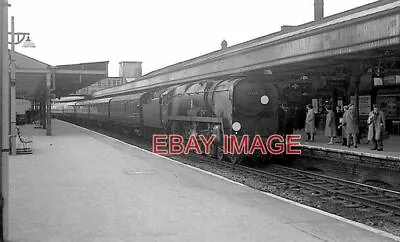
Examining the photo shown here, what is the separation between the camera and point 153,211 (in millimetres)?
7312

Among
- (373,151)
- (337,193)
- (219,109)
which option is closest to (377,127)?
(373,151)

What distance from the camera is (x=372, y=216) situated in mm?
8305

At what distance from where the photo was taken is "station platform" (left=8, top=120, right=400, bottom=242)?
6004 millimetres

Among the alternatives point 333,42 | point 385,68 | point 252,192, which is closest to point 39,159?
point 252,192

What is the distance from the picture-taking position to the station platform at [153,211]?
6004 mm

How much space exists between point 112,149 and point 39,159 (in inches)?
148

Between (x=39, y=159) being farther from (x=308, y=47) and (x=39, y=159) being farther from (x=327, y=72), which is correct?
(x=327, y=72)

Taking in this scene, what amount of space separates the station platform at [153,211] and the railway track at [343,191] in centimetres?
172

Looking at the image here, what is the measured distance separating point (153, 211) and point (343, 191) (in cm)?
513

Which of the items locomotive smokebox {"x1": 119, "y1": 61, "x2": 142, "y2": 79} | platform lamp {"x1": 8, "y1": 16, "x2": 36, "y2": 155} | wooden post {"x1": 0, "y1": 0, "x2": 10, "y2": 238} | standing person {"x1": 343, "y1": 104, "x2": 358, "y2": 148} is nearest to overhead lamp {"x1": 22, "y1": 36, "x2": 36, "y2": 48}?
platform lamp {"x1": 8, "y1": 16, "x2": 36, "y2": 155}

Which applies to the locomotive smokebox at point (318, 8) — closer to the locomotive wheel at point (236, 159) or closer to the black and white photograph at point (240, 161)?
the black and white photograph at point (240, 161)

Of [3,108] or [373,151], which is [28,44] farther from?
[3,108]

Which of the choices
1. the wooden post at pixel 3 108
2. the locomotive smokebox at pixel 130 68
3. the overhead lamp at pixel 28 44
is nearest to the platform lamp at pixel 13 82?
the overhead lamp at pixel 28 44

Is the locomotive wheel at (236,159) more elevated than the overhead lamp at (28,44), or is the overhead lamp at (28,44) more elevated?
the overhead lamp at (28,44)
